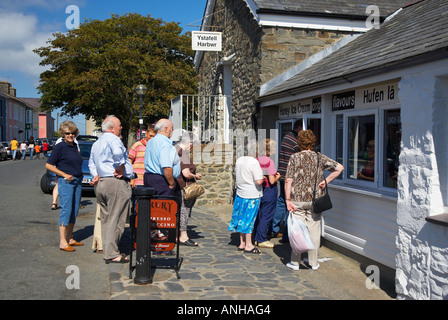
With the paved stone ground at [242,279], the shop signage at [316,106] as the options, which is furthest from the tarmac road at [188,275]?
the shop signage at [316,106]

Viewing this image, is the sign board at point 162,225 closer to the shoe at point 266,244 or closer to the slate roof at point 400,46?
the shoe at point 266,244

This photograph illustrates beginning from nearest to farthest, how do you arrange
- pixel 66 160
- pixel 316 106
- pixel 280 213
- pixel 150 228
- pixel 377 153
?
pixel 150 228 → pixel 377 153 → pixel 66 160 → pixel 280 213 → pixel 316 106

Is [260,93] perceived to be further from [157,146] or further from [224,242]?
[157,146]

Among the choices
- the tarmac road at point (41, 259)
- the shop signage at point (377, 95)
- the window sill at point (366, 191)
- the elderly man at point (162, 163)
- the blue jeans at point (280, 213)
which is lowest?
the tarmac road at point (41, 259)

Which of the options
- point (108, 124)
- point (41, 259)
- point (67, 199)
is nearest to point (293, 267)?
point (108, 124)

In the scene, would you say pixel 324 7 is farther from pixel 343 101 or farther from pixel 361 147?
pixel 361 147

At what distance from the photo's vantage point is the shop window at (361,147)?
6537 mm

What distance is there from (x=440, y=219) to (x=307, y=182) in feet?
6.22

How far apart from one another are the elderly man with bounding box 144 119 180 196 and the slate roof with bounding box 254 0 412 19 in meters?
5.51

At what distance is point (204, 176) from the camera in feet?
40.5

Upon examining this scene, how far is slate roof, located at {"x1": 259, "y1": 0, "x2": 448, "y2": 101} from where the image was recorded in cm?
489

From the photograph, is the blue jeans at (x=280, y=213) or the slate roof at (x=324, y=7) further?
the slate roof at (x=324, y=7)

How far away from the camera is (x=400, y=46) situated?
5.87 m
